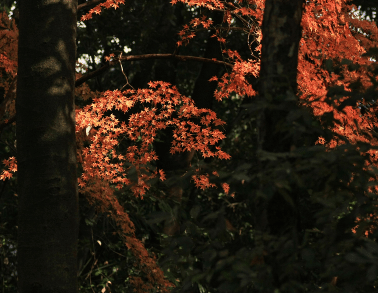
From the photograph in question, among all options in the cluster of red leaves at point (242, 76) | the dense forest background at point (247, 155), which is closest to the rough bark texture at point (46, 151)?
the dense forest background at point (247, 155)

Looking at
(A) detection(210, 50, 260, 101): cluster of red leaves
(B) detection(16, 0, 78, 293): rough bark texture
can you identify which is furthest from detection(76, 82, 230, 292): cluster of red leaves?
(B) detection(16, 0, 78, 293): rough bark texture

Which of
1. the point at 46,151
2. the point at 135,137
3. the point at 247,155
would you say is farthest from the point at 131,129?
the point at 247,155

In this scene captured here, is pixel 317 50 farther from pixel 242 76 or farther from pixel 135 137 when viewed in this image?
pixel 135 137

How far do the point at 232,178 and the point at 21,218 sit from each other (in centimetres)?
186

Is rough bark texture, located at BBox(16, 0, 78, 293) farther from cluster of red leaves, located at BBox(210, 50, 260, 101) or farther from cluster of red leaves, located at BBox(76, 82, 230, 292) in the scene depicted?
cluster of red leaves, located at BBox(210, 50, 260, 101)

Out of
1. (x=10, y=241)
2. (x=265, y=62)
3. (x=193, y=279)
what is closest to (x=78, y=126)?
(x=265, y=62)

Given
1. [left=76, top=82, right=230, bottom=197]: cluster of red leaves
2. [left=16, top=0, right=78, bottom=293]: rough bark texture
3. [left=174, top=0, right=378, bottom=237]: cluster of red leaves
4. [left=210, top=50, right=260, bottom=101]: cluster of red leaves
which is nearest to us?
[left=16, top=0, right=78, bottom=293]: rough bark texture

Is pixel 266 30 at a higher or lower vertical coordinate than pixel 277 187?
higher

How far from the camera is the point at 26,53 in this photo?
309cm

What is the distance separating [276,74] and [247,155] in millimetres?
7677

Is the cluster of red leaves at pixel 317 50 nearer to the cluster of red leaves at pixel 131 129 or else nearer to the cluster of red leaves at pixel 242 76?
the cluster of red leaves at pixel 242 76

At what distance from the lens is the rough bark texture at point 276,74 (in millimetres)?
1994

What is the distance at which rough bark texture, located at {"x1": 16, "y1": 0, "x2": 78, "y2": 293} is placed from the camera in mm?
2850

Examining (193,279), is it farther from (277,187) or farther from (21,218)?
(21,218)
